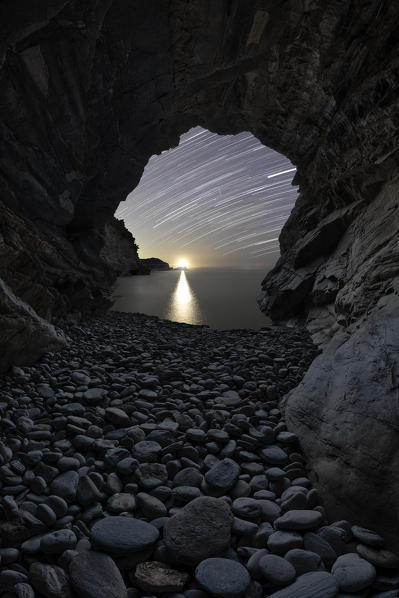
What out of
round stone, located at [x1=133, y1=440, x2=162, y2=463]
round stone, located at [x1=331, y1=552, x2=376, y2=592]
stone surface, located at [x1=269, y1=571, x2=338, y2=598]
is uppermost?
round stone, located at [x1=133, y1=440, x2=162, y2=463]

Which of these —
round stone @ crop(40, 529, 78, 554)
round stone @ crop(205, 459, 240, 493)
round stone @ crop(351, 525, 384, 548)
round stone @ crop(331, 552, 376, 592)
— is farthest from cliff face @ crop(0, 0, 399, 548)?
round stone @ crop(40, 529, 78, 554)

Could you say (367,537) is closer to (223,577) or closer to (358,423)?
(358,423)

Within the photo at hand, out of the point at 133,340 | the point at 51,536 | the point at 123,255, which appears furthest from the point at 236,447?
the point at 123,255

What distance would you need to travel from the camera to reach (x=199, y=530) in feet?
7.10

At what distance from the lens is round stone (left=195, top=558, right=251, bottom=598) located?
177cm

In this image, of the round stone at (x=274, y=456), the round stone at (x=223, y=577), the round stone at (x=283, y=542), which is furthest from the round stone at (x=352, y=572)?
the round stone at (x=274, y=456)

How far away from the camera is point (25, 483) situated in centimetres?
262

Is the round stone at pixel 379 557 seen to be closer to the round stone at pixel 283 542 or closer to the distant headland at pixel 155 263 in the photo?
the round stone at pixel 283 542

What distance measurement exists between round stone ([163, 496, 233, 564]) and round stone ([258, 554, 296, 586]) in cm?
30

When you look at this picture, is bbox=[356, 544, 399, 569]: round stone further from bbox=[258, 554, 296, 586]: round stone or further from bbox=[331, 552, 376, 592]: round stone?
bbox=[258, 554, 296, 586]: round stone

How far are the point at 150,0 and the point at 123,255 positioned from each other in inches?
1080

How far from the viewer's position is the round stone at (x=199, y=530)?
2.02m

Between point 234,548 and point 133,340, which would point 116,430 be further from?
point 133,340

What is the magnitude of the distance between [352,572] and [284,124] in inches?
736
